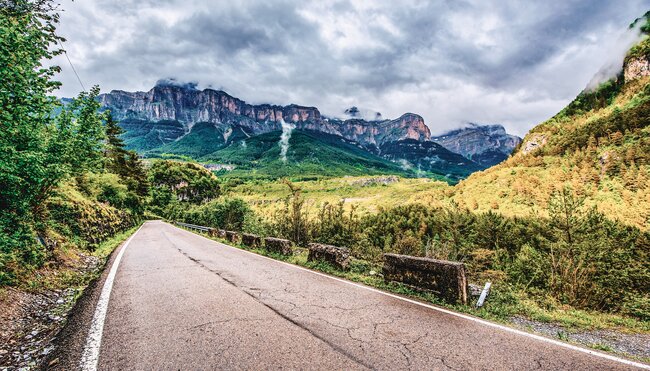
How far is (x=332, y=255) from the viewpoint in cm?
790

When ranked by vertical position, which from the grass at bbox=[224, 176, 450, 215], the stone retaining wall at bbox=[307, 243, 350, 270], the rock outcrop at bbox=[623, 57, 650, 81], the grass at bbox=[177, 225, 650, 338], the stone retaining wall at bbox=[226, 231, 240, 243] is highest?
the rock outcrop at bbox=[623, 57, 650, 81]

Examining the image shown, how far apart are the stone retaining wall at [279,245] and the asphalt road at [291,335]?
4.21 metres

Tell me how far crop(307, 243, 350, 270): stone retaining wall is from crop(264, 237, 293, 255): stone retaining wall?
163 centimetres

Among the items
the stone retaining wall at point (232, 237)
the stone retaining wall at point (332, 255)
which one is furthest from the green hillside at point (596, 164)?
the stone retaining wall at point (232, 237)

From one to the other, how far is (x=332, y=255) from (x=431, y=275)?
3.20 metres

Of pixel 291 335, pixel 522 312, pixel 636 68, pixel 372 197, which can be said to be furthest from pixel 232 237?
pixel 636 68

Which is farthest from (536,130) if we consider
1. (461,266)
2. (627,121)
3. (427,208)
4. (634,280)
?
(461,266)

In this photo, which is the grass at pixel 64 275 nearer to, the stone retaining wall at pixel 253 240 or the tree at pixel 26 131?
the tree at pixel 26 131

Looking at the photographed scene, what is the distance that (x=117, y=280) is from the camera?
6.55 meters

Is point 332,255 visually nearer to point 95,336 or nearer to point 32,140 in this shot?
point 95,336

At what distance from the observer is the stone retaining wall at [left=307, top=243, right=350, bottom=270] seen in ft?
24.9

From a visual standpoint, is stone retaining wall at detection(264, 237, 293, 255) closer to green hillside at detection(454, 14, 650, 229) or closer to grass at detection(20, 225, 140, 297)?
grass at detection(20, 225, 140, 297)

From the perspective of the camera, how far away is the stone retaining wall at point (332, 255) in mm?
7586

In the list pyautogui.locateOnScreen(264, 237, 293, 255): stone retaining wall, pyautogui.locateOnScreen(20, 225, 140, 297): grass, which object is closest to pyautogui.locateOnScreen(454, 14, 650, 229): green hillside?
pyautogui.locateOnScreen(264, 237, 293, 255): stone retaining wall
